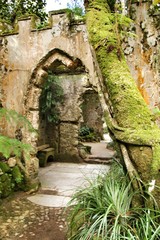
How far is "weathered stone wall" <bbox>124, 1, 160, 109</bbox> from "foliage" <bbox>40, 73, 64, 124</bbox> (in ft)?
15.8

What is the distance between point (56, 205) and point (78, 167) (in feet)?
9.88

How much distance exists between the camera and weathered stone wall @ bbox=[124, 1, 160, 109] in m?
2.56

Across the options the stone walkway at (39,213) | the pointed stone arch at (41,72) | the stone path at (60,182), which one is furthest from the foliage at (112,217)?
the pointed stone arch at (41,72)

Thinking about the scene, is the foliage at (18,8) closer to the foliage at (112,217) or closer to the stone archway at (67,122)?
the stone archway at (67,122)

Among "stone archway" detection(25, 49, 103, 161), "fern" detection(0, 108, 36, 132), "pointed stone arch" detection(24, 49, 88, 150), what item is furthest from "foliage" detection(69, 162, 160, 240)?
"stone archway" detection(25, 49, 103, 161)

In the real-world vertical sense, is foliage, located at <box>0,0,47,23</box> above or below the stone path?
above

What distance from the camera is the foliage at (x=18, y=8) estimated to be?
5777 mm

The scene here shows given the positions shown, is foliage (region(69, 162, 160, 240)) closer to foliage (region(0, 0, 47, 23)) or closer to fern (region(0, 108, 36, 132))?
fern (region(0, 108, 36, 132))

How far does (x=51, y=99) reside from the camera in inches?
291

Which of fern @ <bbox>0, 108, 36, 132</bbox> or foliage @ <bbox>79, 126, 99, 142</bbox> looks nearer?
fern @ <bbox>0, 108, 36, 132</bbox>

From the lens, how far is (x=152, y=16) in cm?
260

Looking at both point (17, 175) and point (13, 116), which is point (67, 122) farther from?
point (13, 116)

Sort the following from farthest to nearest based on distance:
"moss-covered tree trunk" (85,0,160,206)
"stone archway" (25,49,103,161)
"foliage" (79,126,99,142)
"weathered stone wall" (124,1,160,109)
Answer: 1. "foliage" (79,126,99,142)
2. "stone archway" (25,49,103,161)
3. "weathered stone wall" (124,1,160,109)
4. "moss-covered tree trunk" (85,0,160,206)

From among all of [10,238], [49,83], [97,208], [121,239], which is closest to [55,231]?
[10,238]
